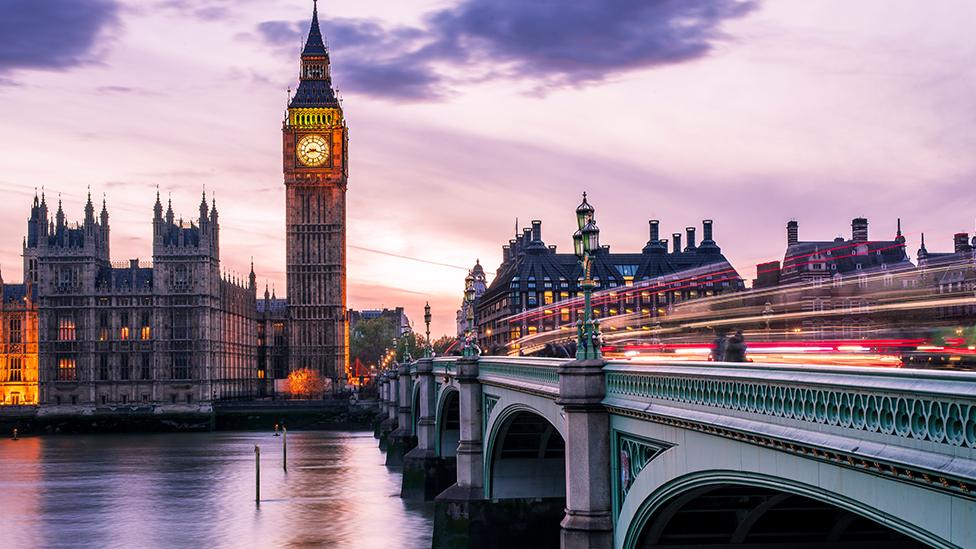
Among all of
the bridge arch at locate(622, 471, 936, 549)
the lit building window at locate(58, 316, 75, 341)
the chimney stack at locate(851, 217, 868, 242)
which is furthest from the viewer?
the lit building window at locate(58, 316, 75, 341)

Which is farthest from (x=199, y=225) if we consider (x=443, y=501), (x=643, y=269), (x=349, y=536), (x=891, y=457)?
(x=891, y=457)

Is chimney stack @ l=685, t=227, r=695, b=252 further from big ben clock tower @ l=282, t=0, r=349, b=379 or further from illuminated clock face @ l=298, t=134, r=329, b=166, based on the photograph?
illuminated clock face @ l=298, t=134, r=329, b=166

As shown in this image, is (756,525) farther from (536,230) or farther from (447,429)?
(536,230)

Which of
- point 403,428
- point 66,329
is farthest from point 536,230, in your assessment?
point 403,428

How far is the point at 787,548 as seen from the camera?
72.9 ft

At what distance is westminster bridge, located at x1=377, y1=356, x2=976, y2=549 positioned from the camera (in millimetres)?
10898

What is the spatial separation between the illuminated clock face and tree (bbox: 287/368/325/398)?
2827 centimetres

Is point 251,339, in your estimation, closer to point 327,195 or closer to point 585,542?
point 327,195

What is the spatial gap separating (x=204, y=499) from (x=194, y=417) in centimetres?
7564

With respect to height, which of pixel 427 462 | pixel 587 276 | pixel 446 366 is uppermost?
pixel 587 276

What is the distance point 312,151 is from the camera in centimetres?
17225

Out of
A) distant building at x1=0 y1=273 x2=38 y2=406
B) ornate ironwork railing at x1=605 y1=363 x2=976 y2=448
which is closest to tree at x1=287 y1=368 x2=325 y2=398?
distant building at x1=0 y1=273 x2=38 y2=406

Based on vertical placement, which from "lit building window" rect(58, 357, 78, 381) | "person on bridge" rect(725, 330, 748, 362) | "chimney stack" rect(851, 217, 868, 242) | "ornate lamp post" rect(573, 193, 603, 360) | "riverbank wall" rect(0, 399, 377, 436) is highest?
"chimney stack" rect(851, 217, 868, 242)

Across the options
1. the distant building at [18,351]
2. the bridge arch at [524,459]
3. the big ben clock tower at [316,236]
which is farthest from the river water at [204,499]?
the big ben clock tower at [316,236]
